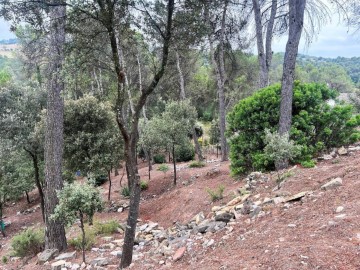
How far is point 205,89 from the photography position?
31.9 meters

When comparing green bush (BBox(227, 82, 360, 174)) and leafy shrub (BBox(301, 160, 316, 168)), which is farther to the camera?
green bush (BBox(227, 82, 360, 174))

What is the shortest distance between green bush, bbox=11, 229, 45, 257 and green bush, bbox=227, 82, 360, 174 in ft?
19.9

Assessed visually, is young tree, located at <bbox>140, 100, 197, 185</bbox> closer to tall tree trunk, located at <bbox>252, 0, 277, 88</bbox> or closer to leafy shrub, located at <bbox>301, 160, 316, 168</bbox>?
tall tree trunk, located at <bbox>252, 0, 277, 88</bbox>

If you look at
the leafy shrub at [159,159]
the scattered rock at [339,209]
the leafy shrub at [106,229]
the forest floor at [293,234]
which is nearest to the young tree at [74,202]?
the forest floor at [293,234]

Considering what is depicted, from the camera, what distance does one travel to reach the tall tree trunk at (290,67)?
7.78 meters

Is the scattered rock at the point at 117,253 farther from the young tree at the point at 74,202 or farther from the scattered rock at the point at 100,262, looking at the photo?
the young tree at the point at 74,202

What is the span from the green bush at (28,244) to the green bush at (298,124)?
6.07m

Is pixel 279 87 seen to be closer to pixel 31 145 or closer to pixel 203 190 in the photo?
pixel 203 190

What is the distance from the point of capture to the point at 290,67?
7.98 meters

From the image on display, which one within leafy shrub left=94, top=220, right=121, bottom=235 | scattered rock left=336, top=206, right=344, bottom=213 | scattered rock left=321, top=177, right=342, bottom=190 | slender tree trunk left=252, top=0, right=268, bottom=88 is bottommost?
leafy shrub left=94, top=220, right=121, bottom=235

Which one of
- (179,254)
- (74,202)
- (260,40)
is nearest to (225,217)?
(179,254)

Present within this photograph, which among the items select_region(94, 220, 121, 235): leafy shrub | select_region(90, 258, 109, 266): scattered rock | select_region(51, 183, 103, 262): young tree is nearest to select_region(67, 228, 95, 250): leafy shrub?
select_region(94, 220, 121, 235): leafy shrub

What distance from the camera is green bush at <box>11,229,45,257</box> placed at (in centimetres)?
802

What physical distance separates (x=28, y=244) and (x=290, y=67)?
28.6 feet
